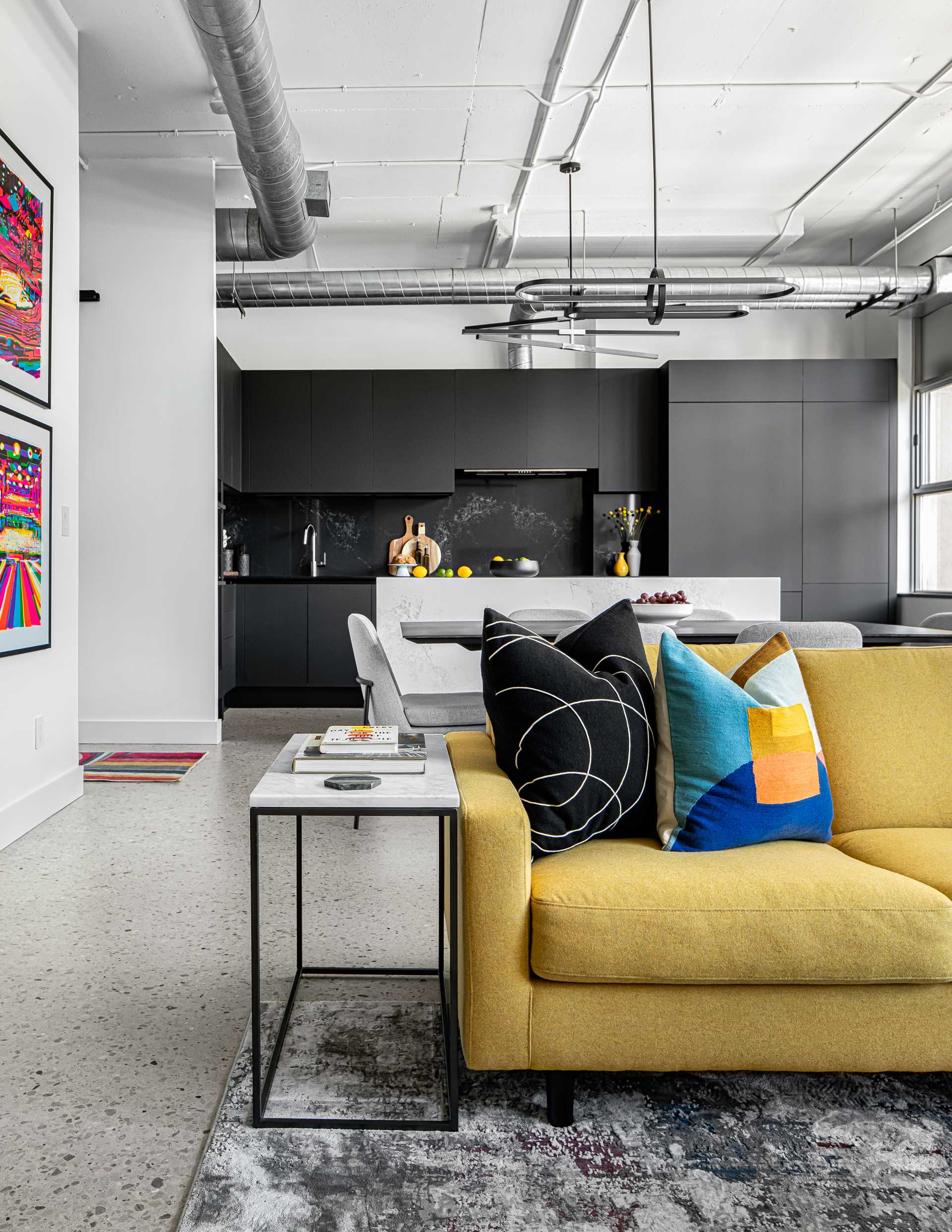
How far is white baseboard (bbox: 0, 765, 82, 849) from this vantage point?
129 inches

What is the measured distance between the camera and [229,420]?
20.0ft

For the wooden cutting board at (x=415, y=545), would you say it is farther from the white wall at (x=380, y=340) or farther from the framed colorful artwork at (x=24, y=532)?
the framed colorful artwork at (x=24, y=532)

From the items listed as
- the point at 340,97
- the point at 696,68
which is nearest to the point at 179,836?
the point at 340,97

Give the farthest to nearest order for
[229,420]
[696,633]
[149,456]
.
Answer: [229,420] < [149,456] < [696,633]

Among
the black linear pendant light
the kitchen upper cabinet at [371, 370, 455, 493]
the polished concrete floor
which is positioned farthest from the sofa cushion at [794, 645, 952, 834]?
the kitchen upper cabinet at [371, 370, 455, 493]

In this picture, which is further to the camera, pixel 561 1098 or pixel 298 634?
pixel 298 634

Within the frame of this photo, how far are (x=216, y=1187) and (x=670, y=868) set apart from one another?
91cm

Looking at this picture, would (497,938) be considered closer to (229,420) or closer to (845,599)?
(229,420)

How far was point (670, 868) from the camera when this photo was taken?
1.61 m

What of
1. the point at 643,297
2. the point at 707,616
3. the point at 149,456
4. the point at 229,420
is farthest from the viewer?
the point at 229,420

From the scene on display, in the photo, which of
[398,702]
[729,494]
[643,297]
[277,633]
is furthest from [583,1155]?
[729,494]

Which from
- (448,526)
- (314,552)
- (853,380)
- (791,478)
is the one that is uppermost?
(853,380)

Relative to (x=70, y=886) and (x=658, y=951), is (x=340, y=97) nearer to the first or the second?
(x=70, y=886)

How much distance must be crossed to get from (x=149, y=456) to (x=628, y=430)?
11.7 ft
